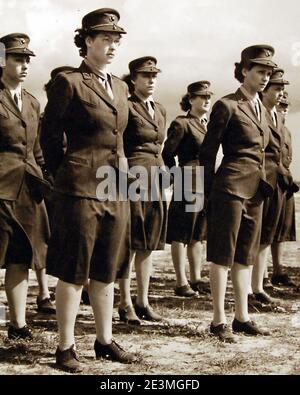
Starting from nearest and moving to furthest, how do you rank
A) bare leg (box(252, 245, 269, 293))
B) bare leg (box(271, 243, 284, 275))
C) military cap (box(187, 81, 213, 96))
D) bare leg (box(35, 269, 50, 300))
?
bare leg (box(35, 269, 50, 300)) → bare leg (box(252, 245, 269, 293)) → military cap (box(187, 81, 213, 96)) → bare leg (box(271, 243, 284, 275))

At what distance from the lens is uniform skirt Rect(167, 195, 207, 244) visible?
7840 millimetres

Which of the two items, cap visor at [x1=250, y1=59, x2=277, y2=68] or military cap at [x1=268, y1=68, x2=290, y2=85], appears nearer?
cap visor at [x1=250, y1=59, x2=277, y2=68]

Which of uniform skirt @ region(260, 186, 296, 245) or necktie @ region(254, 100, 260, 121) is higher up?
necktie @ region(254, 100, 260, 121)

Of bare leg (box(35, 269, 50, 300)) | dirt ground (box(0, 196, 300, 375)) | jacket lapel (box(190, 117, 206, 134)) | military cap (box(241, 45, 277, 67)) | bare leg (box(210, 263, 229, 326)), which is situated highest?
military cap (box(241, 45, 277, 67))

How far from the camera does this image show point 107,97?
4.70 m

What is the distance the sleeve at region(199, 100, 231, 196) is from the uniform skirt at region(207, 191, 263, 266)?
18 centimetres

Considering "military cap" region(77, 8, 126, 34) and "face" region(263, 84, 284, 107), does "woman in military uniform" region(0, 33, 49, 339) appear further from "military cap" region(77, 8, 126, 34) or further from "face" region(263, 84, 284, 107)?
"face" region(263, 84, 284, 107)

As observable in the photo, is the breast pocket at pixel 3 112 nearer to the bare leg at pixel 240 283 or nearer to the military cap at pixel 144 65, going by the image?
the military cap at pixel 144 65

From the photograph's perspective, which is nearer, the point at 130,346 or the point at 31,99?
the point at 130,346

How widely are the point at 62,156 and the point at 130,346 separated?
1639 mm

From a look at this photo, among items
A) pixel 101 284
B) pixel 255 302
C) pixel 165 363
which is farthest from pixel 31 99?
pixel 255 302

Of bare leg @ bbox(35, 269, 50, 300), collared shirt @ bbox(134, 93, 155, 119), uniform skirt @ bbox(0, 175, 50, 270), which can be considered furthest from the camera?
bare leg @ bbox(35, 269, 50, 300)

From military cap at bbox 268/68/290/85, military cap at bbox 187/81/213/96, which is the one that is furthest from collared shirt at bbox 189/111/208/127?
military cap at bbox 268/68/290/85
